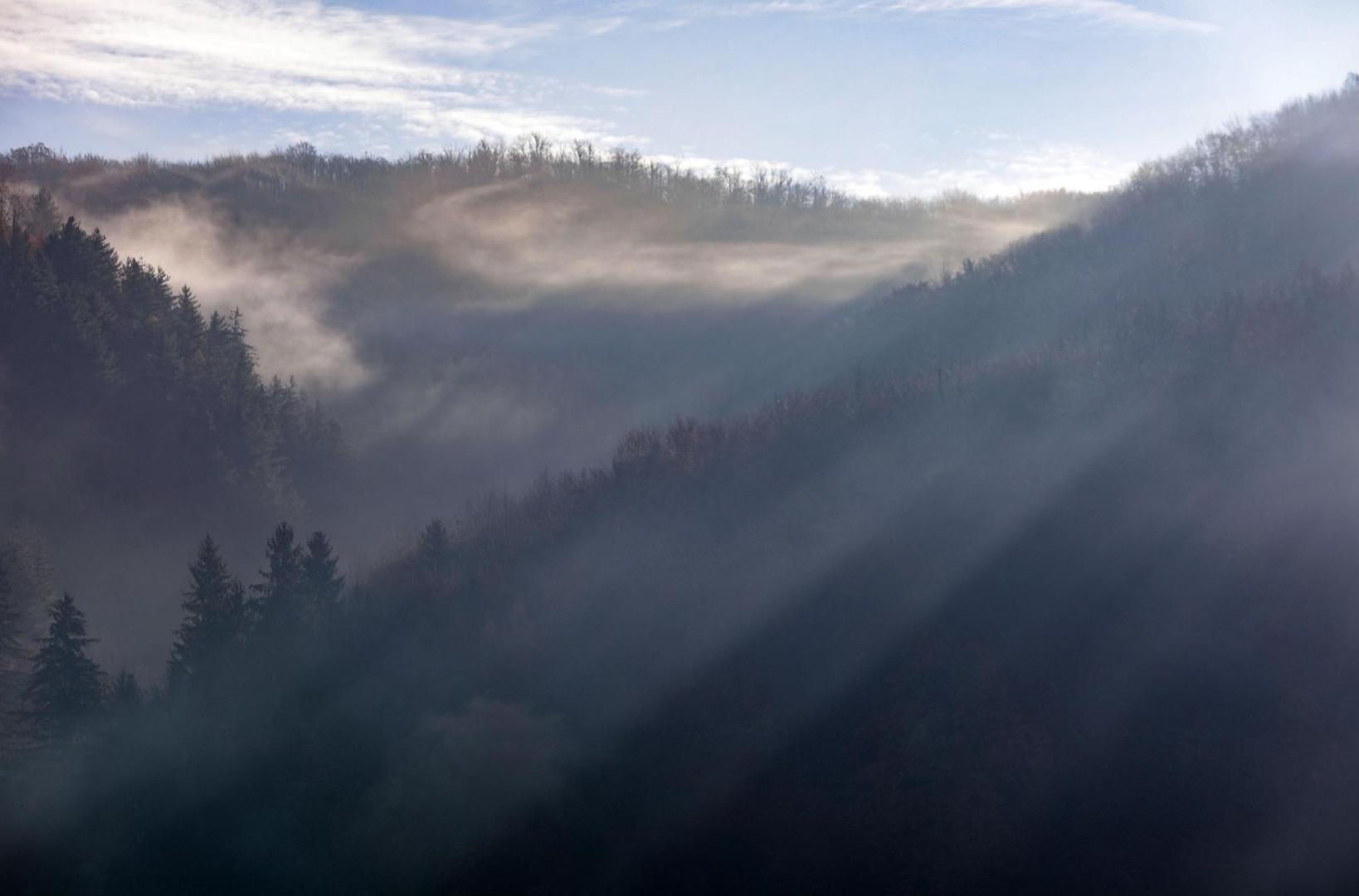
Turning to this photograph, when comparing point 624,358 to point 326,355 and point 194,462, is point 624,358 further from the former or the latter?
point 194,462

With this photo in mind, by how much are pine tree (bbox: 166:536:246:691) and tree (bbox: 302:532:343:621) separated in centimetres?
247

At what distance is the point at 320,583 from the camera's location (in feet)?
139

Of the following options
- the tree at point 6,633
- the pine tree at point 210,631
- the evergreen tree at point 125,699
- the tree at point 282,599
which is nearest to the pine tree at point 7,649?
the tree at point 6,633

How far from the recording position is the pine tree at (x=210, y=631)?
131ft

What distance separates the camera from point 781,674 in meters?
32.6

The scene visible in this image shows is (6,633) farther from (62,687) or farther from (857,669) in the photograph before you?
(857,669)

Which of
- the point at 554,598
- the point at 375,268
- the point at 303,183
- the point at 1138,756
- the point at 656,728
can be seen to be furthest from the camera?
the point at 303,183

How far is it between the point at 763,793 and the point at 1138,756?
8.79m

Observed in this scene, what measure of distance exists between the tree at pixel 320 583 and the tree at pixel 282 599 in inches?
10.4

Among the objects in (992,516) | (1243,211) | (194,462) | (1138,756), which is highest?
(1243,211)

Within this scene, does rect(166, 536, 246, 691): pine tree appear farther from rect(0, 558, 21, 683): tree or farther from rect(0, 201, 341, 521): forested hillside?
rect(0, 201, 341, 521): forested hillside

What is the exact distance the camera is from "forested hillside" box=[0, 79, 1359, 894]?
24359 millimetres

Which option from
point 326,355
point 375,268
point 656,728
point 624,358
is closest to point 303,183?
point 375,268

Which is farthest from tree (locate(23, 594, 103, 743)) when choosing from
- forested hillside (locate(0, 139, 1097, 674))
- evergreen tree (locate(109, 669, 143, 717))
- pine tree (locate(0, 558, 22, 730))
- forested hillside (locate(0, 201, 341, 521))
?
forested hillside (locate(0, 201, 341, 521))
